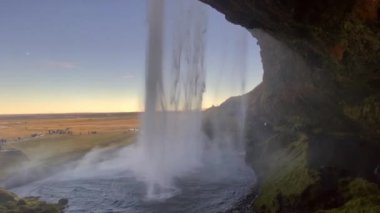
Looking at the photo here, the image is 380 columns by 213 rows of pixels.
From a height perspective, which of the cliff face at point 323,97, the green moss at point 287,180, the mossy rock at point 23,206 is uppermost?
the cliff face at point 323,97

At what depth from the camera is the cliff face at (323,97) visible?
2094 cm

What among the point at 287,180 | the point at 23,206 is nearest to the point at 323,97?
the point at 287,180

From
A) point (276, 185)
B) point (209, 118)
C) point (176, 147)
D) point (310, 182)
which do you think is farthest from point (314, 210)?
point (209, 118)

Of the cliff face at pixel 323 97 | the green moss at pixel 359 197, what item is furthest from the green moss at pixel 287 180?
the green moss at pixel 359 197

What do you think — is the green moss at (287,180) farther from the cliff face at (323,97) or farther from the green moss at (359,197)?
the green moss at (359,197)

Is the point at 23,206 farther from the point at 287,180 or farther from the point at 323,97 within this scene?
the point at 323,97

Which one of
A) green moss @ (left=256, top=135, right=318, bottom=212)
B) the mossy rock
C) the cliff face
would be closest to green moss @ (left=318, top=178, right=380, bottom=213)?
the cliff face

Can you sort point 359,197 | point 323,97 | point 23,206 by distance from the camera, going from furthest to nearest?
point 23,206 → point 323,97 → point 359,197

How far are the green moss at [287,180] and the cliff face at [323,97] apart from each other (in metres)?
0.10

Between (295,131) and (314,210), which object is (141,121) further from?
(314,210)

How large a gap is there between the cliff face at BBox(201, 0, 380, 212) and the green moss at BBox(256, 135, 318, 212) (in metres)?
0.10

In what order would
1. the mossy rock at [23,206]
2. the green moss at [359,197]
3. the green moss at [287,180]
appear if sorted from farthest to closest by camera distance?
the mossy rock at [23,206] < the green moss at [287,180] < the green moss at [359,197]

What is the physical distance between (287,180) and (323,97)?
28.4 ft

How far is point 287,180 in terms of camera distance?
1262 inches
